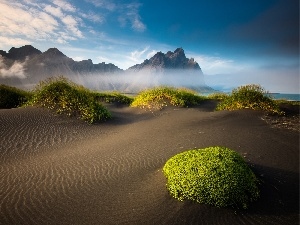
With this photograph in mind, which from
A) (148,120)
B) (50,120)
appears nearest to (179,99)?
(148,120)

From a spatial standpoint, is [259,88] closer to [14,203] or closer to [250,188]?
[250,188]

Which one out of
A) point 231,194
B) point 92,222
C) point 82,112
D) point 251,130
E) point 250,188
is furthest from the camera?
point 82,112

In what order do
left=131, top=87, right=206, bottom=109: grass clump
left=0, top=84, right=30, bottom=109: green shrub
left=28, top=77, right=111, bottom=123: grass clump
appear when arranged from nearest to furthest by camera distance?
1. left=28, top=77, right=111, bottom=123: grass clump
2. left=131, top=87, right=206, bottom=109: grass clump
3. left=0, top=84, right=30, bottom=109: green shrub

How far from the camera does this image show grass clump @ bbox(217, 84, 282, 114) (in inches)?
574

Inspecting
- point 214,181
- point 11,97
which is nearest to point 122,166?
point 214,181

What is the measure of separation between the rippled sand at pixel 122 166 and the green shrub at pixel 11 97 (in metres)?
4.67

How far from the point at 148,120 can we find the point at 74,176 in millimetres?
8160

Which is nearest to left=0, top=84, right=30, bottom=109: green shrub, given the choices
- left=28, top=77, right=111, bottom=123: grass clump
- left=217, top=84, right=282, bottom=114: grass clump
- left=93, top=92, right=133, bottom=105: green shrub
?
left=28, top=77, right=111, bottom=123: grass clump

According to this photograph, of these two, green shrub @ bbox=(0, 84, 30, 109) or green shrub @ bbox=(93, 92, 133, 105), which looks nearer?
green shrub @ bbox=(0, 84, 30, 109)

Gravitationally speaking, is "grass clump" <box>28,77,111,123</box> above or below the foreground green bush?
above

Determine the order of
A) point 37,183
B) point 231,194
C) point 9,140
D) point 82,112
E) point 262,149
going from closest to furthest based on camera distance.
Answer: point 231,194 → point 37,183 → point 262,149 → point 9,140 → point 82,112

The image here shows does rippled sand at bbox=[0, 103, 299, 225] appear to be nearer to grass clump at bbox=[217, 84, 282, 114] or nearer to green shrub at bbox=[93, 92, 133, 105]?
grass clump at bbox=[217, 84, 282, 114]

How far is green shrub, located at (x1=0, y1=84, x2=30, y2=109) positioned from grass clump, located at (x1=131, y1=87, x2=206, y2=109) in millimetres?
8033

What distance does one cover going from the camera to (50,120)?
13539 mm
